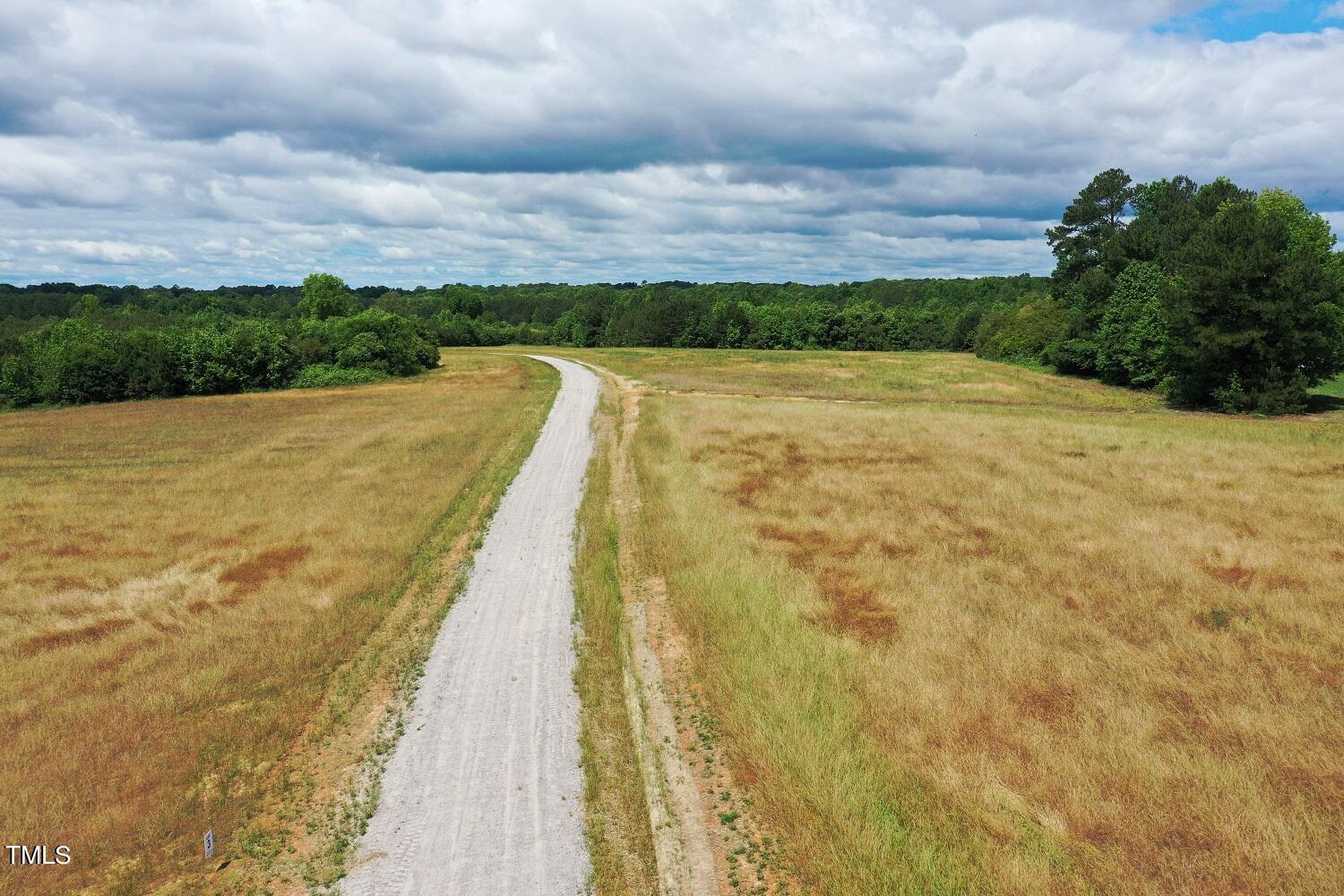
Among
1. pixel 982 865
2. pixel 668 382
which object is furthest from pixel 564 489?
pixel 668 382

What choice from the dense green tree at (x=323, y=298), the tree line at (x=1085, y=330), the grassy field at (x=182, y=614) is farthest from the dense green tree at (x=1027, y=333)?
the dense green tree at (x=323, y=298)

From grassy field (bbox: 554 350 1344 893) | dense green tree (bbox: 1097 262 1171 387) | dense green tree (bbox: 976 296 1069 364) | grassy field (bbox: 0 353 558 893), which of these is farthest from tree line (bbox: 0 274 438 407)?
dense green tree (bbox: 976 296 1069 364)

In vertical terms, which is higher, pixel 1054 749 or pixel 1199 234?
pixel 1199 234

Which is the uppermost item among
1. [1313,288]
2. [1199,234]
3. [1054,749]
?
[1199,234]

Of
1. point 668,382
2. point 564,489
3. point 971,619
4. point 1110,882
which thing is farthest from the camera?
point 668,382

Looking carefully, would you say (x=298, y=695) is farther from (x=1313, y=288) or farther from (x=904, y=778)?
(x=1313, y=288)

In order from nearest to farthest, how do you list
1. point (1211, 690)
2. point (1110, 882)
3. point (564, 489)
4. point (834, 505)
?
point (1110, 882), point (1211, 690), point (834, 505), point (564, 489)

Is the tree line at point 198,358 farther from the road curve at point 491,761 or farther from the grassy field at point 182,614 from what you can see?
the road curve at point 491,761

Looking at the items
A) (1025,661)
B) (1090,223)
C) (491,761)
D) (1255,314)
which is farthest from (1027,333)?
(491,761)
